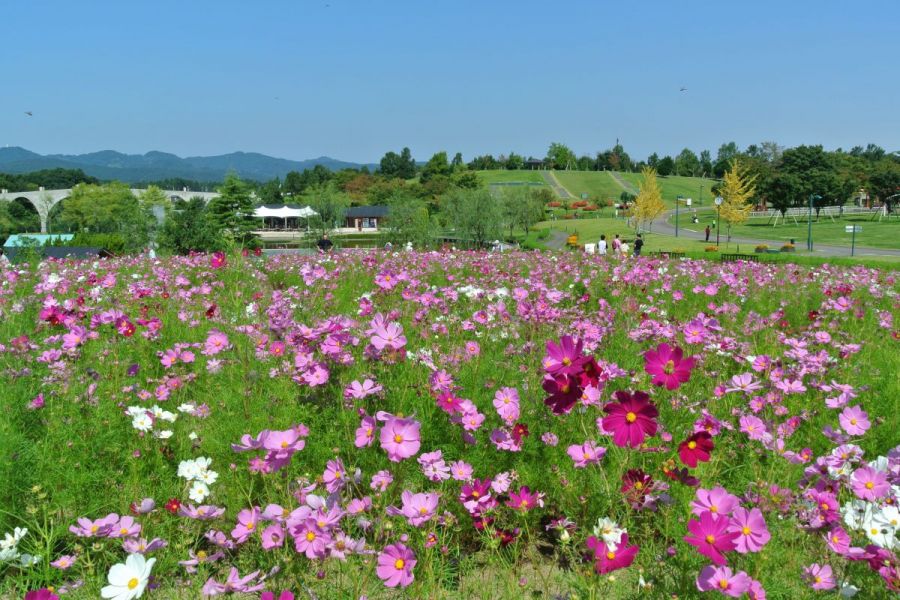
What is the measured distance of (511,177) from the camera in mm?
131000

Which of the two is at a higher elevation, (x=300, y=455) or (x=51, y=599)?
(x=51, y=599)

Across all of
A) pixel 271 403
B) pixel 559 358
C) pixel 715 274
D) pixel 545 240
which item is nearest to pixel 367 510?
pixel 559 358

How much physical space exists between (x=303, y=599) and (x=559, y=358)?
103 centimetres

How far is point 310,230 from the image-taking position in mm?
54000

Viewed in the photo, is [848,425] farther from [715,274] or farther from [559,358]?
[715,274]

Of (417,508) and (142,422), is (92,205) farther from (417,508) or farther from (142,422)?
(417,508)

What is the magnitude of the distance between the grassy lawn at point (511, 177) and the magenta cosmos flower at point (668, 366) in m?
122

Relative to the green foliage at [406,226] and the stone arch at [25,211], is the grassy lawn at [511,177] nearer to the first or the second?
the stone arch at [25,211]

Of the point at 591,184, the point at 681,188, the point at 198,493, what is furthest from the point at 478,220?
the point at 681,188

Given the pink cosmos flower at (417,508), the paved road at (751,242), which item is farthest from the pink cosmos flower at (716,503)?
the paved road at (751,242)

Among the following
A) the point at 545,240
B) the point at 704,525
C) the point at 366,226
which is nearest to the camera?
the point at 704,525

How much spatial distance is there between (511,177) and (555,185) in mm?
11655

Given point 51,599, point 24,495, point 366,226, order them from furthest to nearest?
point 366,226, point 24,495, point 51,599

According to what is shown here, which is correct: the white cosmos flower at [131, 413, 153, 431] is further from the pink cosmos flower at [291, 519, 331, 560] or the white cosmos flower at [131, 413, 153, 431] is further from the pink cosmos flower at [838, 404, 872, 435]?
the pink cosmos flower at [838, 404, 872, 435]
